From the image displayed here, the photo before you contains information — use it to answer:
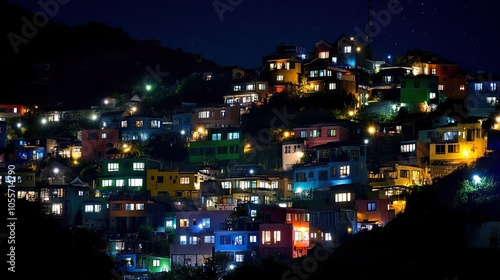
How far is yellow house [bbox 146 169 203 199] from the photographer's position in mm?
52875

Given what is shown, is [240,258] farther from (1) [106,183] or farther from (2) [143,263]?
(1) [106,183]

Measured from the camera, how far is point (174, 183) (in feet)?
175

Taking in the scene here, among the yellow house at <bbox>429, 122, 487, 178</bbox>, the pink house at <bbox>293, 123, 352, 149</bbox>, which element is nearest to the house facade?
the yellow house at <bbox>429, 122, 487, 178</bbox>

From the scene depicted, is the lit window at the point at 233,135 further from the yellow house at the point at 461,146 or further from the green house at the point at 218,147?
the yellow house at the point at 461,146

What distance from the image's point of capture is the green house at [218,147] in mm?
55906

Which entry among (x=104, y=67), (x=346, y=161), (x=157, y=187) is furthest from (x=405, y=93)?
(x=104, y=67)

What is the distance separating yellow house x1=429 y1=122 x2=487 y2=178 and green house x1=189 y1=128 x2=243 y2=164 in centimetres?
1139

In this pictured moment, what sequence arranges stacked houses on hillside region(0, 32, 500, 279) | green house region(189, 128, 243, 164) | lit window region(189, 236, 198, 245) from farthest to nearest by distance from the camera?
1. green house region(189, 128, 243, 164)
2. lit window region(189, 236, 198, 245)
3. stacked houses on hillside region(0, 32, 500, 279)

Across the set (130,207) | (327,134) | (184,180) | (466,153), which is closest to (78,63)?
(184,180)

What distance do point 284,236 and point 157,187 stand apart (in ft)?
40.9

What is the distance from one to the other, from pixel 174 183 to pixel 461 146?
596 inches

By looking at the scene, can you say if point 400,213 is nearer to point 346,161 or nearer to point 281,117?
point 346,161

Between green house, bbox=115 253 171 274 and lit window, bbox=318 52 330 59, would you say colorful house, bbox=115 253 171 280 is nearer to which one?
green house, bbox=115 253 171 274

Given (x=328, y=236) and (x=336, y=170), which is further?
(x=336, y=170)
